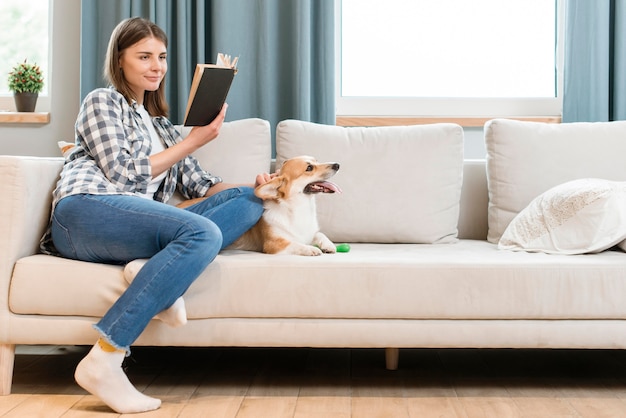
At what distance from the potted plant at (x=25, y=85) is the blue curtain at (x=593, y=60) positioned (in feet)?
7.60

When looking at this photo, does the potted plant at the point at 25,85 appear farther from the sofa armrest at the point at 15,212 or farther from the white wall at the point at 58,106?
the sofa armrest at the point at 15,212

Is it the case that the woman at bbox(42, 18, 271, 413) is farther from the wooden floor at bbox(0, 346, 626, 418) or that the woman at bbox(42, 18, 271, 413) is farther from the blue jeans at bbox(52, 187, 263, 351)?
the wooden floor at bbox(0, 346, 626, 418)

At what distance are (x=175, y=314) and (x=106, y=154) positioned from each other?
0.53 metres

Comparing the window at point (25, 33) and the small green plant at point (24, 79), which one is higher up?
the window at point (25, 33)

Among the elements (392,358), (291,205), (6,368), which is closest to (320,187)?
(291,205)

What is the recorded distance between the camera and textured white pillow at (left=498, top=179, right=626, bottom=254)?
214 cm

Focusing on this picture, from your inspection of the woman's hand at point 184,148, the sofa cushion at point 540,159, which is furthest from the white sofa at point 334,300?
the sofa cushion at point 540,159

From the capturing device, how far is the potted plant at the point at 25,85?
10.6 feet

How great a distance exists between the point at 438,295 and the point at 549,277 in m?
0.31

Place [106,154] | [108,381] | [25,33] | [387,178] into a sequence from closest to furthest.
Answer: [108,381]
[106,154]
[387,178]
[25,33]

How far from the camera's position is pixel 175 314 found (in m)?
1.88

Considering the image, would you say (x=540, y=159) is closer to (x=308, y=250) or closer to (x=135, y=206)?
(x=308, y=250)

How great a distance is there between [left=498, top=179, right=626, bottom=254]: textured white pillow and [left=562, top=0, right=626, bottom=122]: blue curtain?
910 millimetres

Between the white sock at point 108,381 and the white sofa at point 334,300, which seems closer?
the white sock at point 108,381
